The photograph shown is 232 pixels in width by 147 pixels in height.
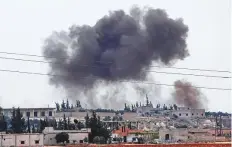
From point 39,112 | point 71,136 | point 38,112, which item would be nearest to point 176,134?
point 71,136

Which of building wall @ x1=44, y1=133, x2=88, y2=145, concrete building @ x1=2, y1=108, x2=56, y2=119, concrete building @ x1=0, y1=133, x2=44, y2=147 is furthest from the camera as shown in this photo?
concrete building @ x1=2, y1=108, x2=56, y2=119

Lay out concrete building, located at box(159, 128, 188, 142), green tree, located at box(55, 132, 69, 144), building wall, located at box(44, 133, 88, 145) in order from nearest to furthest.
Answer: building wall, located at box(44, 133, 88, 145) < green tree, located at box(55, 132, 69, 144) < concrete building, located at box(159, 128, 188, 142)

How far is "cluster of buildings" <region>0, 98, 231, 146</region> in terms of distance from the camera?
45.3 meters

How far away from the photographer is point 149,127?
276 ft

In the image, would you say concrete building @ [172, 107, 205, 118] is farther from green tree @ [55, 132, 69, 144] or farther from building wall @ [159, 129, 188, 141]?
green tree @ [55, 132, 69, 144]

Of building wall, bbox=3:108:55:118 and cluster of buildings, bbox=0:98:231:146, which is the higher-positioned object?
building wall, bbox=3:108:55:118

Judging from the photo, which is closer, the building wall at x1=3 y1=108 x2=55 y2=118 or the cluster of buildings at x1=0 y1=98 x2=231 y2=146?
the cluster of buildings at x1=0 y1=98 x2=231 y2=146

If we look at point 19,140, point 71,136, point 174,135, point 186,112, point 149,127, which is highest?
point 186,112

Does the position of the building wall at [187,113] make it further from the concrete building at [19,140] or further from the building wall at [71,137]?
the concrete building at [19,140]

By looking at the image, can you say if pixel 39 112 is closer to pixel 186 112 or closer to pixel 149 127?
pixel 186 112

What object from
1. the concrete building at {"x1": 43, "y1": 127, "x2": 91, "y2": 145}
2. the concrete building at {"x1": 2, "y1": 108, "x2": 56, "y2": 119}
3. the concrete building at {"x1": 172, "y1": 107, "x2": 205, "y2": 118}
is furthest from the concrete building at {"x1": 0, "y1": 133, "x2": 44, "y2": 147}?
the concrete building at {"x1": 172, "y1": 107, "x2": 205, "y2": 118}

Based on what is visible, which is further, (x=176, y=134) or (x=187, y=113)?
(x=187, y=113)

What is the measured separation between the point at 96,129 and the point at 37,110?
188 ft

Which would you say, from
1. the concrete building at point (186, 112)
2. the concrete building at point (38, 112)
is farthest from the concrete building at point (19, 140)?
the concrete building at point (186, 112)
